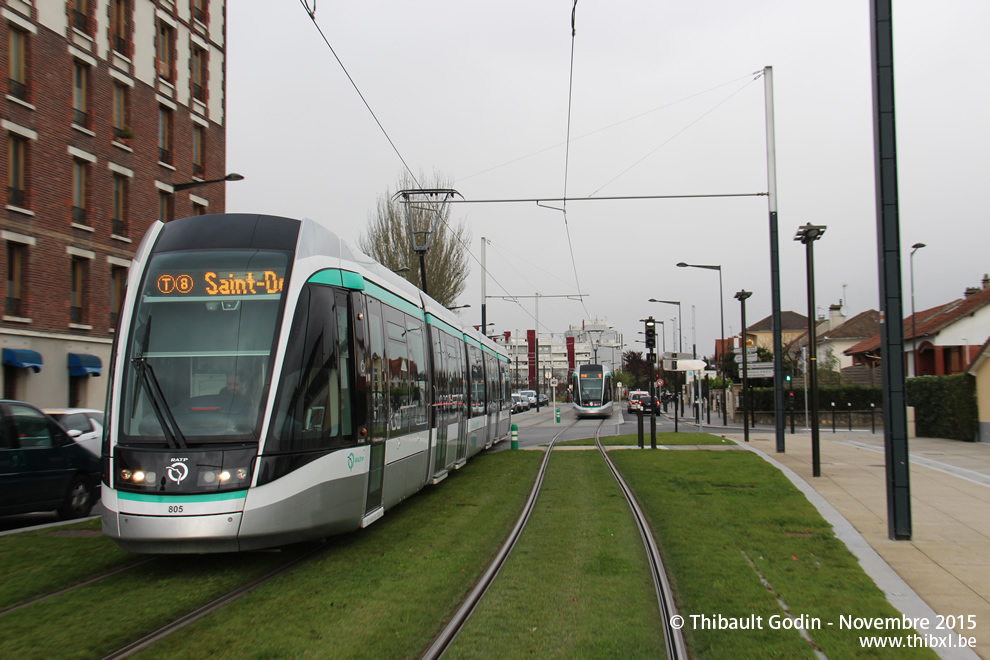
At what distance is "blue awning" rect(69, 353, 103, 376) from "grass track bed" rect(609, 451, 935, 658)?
20.5m

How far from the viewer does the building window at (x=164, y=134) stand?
33.1 m

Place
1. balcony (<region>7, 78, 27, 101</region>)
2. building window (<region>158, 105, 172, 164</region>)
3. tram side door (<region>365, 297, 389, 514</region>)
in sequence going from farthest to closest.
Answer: building window (<region>158, 105, 172, 164</region>)
balcony (<region>7, 78, 27, 101</region>)
tram side door (<region>365, 297, 389, 514</region>)

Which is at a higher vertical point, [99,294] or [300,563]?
[99,294]

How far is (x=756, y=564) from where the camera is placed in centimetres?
815

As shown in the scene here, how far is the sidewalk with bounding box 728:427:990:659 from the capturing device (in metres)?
6.90

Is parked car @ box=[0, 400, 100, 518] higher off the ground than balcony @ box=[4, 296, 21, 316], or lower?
lower

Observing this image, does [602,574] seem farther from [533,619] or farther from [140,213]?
[140,213]

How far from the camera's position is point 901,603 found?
6.74 metres

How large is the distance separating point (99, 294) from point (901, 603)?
28.3 m

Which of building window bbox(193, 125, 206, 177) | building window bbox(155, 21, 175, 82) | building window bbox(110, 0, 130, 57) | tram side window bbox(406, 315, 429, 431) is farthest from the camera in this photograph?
building window bbox(193, 125, 206, 177)

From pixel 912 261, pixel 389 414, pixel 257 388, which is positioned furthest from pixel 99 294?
pixel 912 261

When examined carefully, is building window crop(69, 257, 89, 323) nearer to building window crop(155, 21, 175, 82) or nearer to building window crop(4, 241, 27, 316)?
building window crop(4, 241, 27, 316)

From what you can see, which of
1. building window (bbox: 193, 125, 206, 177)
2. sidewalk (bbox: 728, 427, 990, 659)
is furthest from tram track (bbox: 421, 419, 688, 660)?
building window (bbox: 193, 125, 206, 177)

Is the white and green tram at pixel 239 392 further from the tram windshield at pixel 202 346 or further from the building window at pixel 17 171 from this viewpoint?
the building window at pixel 17 171
